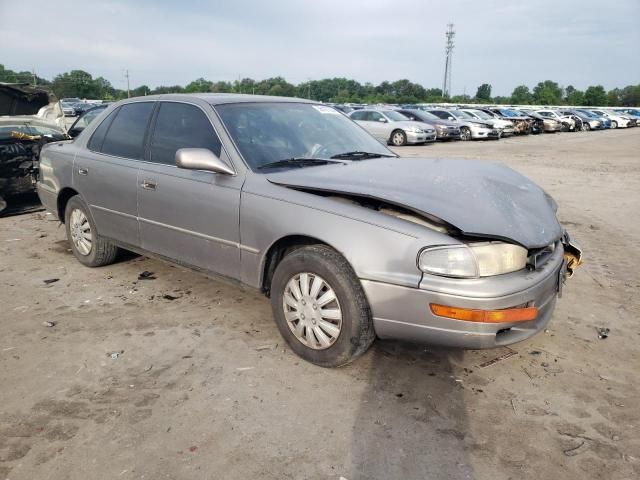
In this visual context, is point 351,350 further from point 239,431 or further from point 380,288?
point 239,431

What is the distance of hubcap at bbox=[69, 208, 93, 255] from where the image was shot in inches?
192

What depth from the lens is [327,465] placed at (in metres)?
2.32

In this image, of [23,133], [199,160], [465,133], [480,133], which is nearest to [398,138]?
[465,133]


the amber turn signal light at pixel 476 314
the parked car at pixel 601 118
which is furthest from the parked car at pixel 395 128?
the parked car at pixel 601 118

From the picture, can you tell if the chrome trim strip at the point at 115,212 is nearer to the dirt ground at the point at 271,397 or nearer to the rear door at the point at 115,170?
the rear door at the point at 115,170

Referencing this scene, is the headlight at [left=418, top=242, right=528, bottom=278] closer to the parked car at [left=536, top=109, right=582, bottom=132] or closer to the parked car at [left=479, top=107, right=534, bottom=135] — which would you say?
the parked car at [left=479, top=107, right=534, bottom=135]

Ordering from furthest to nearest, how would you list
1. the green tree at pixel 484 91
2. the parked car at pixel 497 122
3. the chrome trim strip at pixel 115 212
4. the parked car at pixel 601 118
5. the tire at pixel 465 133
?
the green tree at pixel 484 91
the parked car at pixel 601 118
the parked car at pixel 497 122
the tire at pixel 465 133
the chrome trim strip at pixel 115 212

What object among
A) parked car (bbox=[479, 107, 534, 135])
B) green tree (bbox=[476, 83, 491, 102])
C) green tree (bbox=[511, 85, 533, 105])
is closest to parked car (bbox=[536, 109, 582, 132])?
Answer: parked car (bbox=[479, 107, 534, 135])

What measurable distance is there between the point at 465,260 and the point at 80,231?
12.8 feet

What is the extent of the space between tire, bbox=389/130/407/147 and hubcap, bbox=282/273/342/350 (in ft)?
57.5

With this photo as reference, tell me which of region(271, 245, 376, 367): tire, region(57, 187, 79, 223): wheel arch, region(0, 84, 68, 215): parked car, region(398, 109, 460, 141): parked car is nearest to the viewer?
region(271, 245, 376, 367): tire

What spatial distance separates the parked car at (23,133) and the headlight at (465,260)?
21.7 ft

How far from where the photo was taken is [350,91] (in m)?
92.8

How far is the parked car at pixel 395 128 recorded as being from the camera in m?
19.8
